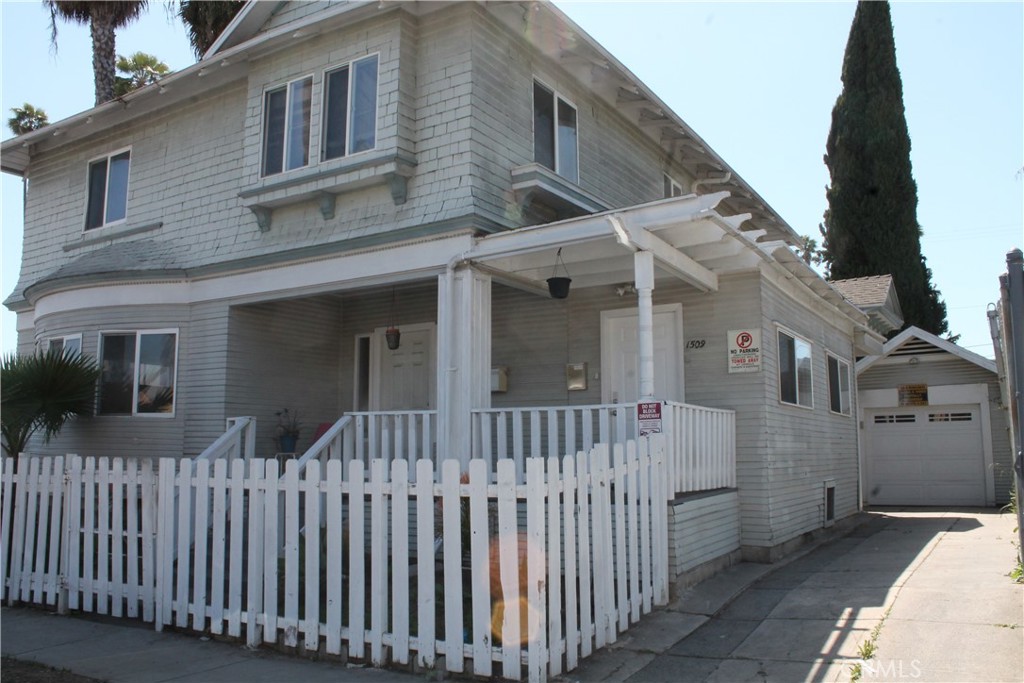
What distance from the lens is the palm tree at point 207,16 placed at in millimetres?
20281

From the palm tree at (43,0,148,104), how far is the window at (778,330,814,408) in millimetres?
15702

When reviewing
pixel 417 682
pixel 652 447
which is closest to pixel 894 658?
pixel 652 447

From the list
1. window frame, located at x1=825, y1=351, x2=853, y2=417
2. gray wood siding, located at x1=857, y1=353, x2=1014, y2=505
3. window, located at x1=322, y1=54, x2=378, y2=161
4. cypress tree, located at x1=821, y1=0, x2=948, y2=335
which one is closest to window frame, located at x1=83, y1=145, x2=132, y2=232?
window, located at x1=322, y1=54, x2=378, y2=161

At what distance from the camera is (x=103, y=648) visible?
251 inches

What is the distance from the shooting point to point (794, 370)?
11.1m

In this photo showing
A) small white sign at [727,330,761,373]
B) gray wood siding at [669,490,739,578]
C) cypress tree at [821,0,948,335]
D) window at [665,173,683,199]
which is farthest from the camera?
cypress tree at [821,0,948,335]

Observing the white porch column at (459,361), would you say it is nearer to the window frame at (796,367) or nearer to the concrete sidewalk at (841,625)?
the concrete sidewalk at (841,625)

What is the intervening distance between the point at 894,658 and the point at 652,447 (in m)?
2.57

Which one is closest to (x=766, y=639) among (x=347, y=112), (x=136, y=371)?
(x=347, y=112)

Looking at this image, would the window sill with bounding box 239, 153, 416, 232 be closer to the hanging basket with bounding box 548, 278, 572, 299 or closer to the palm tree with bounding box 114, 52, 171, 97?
the hanging basket with bounding box 548, 278, 572, 299

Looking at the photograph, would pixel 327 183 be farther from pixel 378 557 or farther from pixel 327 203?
pixel 378 557

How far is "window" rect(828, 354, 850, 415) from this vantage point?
13.4m

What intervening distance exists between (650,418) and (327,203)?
5.16 meters

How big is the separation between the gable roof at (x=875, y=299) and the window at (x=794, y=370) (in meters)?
5.17
